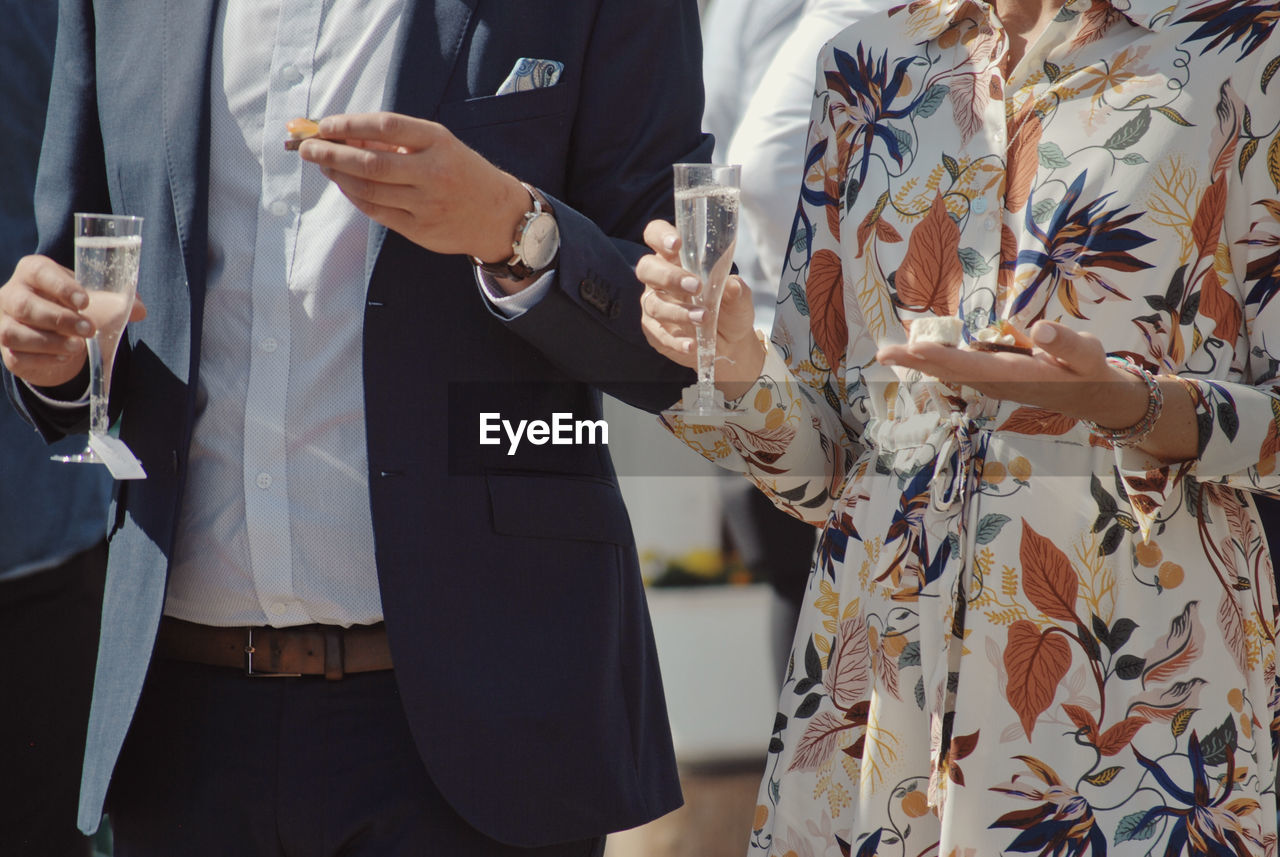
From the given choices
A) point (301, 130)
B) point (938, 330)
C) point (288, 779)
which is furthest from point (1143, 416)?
point (288, 779)

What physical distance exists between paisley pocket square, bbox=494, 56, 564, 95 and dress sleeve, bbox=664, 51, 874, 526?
454mm

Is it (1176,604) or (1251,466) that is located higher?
(1251,466)

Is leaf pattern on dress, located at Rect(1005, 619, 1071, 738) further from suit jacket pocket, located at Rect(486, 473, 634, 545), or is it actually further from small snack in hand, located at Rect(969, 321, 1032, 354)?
suit jacket pocket, located at Rect(486, 473, 634, 545)

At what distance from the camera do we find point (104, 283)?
173 centimetres

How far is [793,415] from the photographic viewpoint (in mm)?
1991

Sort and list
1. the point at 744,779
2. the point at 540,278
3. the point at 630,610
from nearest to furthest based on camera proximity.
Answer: the point at 540,278 < the point at 630,610 < the point at 744,779

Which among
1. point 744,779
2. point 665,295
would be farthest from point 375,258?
point 744,779

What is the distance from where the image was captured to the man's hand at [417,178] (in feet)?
5.06

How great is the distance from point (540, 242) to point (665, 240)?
178 mm

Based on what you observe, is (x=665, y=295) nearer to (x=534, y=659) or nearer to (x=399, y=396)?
(x=399, y=396)

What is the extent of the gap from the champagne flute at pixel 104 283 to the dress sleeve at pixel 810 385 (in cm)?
78

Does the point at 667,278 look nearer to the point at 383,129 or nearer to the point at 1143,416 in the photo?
the point at 383,129

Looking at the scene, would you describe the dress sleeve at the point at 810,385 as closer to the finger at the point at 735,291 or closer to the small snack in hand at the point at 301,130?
the finger at the point at 735,291

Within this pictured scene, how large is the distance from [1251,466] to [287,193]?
135 cm
